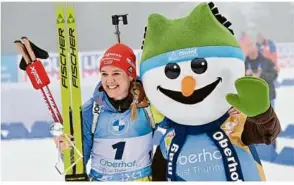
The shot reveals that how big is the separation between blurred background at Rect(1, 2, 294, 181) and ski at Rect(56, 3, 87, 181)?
0.05 metres

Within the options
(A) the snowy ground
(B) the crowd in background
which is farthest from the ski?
(B) the crowd in background

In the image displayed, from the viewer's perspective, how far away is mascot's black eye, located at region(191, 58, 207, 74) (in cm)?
114

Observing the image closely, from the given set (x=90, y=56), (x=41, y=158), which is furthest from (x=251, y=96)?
(x=41, y=158)

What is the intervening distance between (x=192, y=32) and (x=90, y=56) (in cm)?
79

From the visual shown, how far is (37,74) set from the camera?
1.36m

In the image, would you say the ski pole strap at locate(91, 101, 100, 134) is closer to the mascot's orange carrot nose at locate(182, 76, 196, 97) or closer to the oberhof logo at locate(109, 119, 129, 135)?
the oberhof logo at locate(109, 119, 129, 135)

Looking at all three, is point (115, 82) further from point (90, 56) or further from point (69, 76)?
point (90, 56)

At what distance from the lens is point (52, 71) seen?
5.46 ft

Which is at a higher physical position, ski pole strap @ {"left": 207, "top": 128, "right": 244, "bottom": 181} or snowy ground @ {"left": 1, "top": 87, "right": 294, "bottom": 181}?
ski pole strap @ {"left": 207, "top": 128, "right": 244, "bottom": 181}

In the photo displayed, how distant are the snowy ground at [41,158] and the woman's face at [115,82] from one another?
37 cm

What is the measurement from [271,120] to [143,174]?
0.40 m

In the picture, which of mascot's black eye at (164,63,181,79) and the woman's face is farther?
the woman's face

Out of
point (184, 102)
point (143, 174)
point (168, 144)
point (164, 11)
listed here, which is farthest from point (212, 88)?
point (164, 11)

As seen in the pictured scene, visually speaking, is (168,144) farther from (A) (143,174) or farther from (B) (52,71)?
(B) (52,71)
